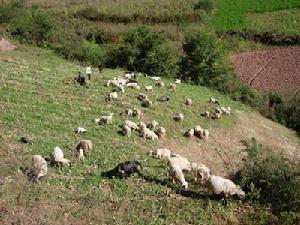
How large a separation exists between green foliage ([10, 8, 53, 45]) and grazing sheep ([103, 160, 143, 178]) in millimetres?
22964

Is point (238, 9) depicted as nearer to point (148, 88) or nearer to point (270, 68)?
point (270, 68)

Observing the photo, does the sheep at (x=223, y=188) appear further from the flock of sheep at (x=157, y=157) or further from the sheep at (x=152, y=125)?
the sheep at (x=152, y=125)

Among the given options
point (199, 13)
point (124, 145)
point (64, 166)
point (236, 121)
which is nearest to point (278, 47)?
point (199, 13)

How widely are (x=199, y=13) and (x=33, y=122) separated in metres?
31.6

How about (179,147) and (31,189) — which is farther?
(179,147)

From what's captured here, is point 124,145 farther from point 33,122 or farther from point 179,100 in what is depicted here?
point 179,100

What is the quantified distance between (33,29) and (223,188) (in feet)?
86.6

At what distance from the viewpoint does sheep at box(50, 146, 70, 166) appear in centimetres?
1753

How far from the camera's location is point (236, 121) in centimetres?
2678

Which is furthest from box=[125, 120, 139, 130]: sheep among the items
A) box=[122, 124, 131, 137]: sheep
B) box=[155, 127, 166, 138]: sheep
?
box=[155, 127, 166, 138]: sheep

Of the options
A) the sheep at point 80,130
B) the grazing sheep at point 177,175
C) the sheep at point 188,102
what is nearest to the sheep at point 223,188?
the grazing sheep at point 177,175

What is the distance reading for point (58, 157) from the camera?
1759 centimetres

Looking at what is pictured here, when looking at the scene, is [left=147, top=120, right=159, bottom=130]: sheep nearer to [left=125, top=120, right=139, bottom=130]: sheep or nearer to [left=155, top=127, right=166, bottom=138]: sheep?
[left=155, top=127, right=166, bottom=138]: sheep

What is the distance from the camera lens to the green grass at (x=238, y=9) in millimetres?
48312
